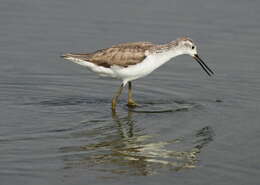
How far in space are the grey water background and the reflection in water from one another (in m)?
0.02

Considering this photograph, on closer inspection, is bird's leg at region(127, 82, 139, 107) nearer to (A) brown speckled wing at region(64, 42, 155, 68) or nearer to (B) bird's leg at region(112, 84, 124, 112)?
(B) bird's leg at region(112, 84, 124, 112)

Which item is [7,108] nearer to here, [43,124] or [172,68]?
[43,124]

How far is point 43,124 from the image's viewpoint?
11.6 m

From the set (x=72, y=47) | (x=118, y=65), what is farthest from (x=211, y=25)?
(x=118, y=65)

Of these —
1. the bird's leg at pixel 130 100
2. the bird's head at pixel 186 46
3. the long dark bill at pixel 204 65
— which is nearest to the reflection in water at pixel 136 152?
the bird's leg at pixel 130 100

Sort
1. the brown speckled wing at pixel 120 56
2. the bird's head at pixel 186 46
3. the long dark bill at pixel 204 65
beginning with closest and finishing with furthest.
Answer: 1. the brown speckled wing at pixel 120 56
2. the bird's head at pixel 186 46
3. the long dark bill at pixel 204 65

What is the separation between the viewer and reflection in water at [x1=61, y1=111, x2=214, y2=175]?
9711mm

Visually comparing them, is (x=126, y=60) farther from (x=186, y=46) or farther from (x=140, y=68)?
(x=186, y=46)

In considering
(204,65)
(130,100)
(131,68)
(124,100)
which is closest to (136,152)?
(131,68)

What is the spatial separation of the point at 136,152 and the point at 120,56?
307 centimetres

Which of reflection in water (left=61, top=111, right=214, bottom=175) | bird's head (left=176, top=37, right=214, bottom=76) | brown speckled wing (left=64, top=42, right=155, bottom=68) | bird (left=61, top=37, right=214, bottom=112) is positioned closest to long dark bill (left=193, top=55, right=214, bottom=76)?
bird's head (left=176, top=37, right=214, bottom=76)

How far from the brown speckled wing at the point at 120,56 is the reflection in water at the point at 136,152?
65.9 inches

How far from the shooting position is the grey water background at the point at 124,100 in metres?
9.66

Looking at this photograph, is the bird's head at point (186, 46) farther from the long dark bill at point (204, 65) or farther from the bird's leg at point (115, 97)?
the bird's leg at point (115, 97)
